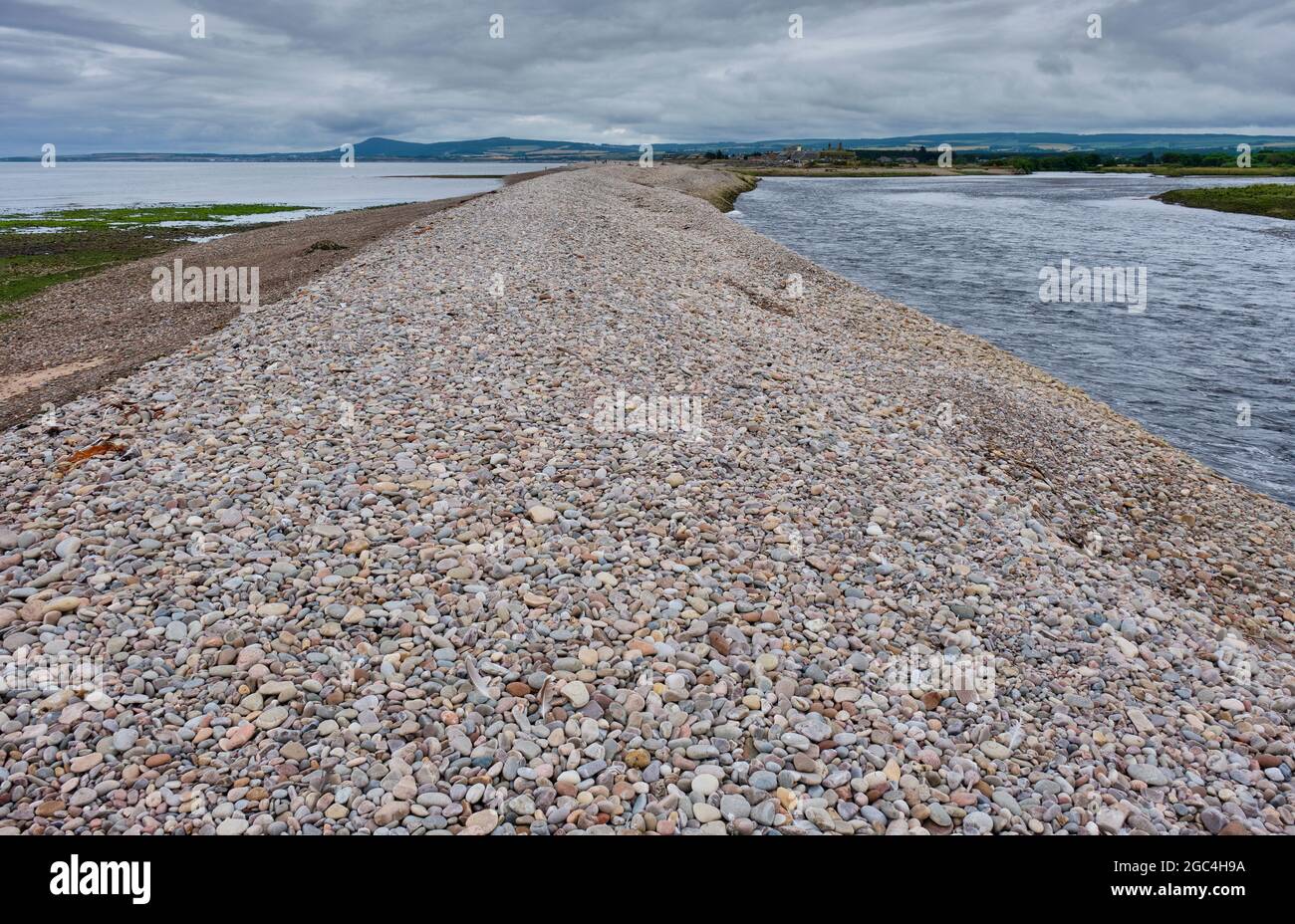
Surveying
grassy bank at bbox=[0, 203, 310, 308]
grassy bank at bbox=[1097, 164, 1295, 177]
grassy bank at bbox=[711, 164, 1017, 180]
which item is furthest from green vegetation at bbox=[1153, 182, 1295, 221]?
grassy bank at bbox=[0, 203, 310, 308]

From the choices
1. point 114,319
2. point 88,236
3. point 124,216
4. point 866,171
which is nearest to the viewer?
point 114,319

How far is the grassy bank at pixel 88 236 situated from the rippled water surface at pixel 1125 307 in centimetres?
3416

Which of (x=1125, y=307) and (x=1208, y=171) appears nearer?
(x=1125, y=307)

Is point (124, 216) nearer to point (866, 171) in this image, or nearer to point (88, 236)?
point (88, 236)

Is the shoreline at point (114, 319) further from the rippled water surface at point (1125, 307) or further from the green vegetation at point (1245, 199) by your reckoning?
the green vegetation at point (1245, 199)

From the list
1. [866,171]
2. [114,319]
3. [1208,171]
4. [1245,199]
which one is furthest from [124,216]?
[1208,171]

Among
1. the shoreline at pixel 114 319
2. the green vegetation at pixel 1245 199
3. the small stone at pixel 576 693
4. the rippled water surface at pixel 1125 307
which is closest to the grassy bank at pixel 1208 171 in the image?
the green vegetation at pixel 1245 199

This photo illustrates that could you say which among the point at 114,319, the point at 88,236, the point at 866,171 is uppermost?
the point at 866,171

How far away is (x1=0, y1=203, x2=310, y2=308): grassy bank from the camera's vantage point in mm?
32062

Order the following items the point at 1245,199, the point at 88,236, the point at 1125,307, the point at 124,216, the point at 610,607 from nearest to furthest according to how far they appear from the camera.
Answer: the point at 610,607 < the point at 1125,307 < the point at 88,236 < the point at 124,216 < the point at 1245,199

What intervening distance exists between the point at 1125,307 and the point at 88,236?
55.0 metres

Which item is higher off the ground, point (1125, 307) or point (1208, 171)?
point (1208, 171)

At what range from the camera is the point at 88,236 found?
1735 inches

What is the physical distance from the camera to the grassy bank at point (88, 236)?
3206cm
